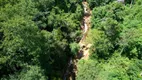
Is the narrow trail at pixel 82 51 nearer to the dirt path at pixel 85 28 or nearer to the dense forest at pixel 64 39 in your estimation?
the dirt path at pixel 85 28

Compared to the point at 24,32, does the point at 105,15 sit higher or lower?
higher

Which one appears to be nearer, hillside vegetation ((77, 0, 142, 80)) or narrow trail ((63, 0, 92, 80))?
hillside vegetation ((77, 0, 142, 80))

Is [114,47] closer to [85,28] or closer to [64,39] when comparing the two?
[85,28]

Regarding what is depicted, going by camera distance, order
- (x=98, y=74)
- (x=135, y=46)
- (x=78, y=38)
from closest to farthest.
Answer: (x=98, y=74), (x=135, y=46), (x=78, y=38)

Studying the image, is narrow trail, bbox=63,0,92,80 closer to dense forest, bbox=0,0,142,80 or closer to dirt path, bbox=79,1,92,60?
dirt path, bbox=79,1,92,60

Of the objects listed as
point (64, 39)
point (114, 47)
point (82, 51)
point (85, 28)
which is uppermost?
point (85, 28)

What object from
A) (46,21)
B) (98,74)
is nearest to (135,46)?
(98,74)

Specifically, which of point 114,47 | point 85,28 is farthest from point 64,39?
point 114,47

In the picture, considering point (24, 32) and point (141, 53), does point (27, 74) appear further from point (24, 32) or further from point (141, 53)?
point (141, 53)

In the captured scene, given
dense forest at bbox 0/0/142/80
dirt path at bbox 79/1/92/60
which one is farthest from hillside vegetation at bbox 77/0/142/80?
dirt path at bbox 79/1/92/60
